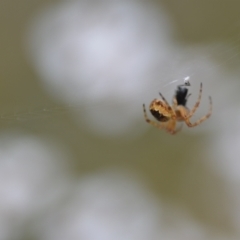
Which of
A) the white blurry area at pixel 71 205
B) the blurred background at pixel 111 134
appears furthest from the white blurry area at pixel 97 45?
the white blurry area at pixel 71 205

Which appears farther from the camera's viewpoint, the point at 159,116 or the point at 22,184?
the point at 22,184

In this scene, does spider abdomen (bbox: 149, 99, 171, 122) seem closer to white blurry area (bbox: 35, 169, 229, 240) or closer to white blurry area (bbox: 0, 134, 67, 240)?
white blurry area (bbox: 35, 169, 229, 240)

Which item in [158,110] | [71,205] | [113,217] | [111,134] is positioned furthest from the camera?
[111,134]

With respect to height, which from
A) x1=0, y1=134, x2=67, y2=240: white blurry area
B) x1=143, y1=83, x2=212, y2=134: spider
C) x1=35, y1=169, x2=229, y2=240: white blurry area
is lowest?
x1=143, y1=83, x2=212, y2=134: spider

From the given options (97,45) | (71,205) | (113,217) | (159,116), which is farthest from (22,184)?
(159,116)

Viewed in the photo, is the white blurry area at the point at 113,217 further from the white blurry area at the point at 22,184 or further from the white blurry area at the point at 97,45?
the white blurry area at the point at 97,45

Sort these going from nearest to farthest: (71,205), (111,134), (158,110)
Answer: (158,110) → (71,205) → (111,134)

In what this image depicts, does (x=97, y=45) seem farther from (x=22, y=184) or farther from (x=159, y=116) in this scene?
(x=159, y=116)

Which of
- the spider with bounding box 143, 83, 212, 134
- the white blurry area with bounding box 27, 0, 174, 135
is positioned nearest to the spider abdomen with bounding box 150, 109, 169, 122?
the spider with bounding box 143, 83, 212, 134
